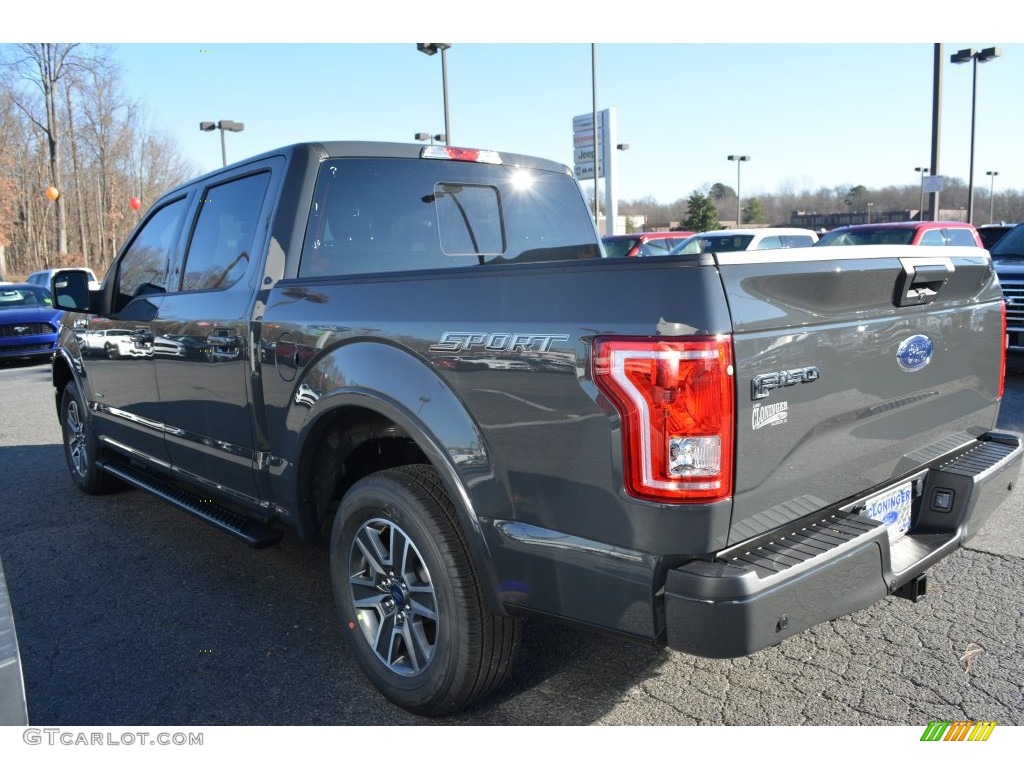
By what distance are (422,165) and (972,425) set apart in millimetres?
2635

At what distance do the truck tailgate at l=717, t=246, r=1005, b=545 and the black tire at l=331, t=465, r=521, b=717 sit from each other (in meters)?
0.90

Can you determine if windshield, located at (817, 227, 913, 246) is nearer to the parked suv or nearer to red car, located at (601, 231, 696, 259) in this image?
the parked suv

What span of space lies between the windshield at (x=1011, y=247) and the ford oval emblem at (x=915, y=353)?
927 cm

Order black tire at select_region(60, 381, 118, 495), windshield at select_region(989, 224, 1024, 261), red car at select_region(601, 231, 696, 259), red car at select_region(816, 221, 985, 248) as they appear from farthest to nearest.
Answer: red car at select_region(601, 231, 696, 259)
red car at select_region(816, 221, 985, 248)
windshield at select_region(989, 224, 1024, 261)
black tire at select_region(60, 381, 118, 495)

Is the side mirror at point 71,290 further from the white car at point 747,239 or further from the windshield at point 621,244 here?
the windshield at point 621,244

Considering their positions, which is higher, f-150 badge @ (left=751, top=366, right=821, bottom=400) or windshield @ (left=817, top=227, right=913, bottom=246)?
windshield @ (left=817, top=227, right=913, bottom=246)

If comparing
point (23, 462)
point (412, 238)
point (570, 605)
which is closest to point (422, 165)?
point (412, 238)

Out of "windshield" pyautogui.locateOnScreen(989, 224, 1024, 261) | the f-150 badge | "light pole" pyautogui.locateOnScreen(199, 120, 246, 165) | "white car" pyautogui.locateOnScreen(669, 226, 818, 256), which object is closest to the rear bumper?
the f-150 badge

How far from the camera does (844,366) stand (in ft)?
7.77

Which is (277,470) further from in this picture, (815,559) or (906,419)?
(906,419)

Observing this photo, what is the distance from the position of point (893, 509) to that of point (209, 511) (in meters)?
3.02

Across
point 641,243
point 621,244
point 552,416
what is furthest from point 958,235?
point 552,416

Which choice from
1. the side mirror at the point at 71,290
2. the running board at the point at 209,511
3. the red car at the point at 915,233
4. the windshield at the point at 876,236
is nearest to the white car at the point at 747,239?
the windshield at the point at 876,236

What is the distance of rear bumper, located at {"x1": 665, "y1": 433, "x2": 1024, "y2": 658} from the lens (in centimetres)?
204
